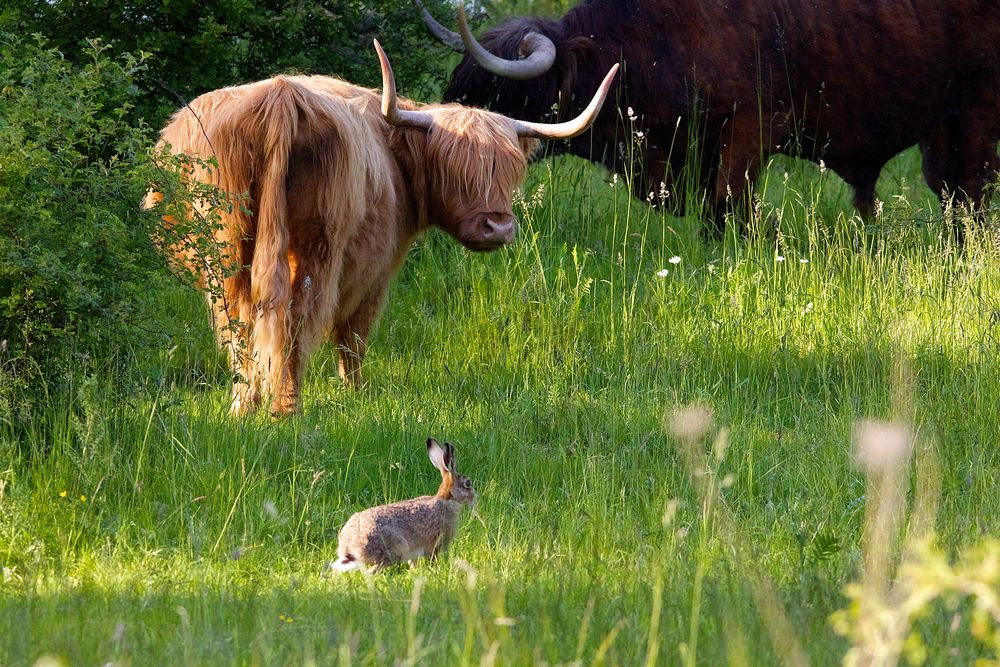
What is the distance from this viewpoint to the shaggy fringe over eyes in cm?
591

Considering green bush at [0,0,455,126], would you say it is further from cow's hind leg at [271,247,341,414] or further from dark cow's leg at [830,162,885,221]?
dark cow's leg at [830,162,885,221]

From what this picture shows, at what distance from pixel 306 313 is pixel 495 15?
Result: 7235 millimetres

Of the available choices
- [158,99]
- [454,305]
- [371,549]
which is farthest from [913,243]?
[371,549]

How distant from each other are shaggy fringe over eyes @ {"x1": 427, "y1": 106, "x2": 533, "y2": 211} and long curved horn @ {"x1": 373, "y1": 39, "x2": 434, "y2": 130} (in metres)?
0.06

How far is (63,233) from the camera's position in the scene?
4426mm

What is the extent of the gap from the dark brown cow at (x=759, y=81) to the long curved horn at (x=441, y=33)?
0.03m

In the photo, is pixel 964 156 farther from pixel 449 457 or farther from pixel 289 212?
pixel 449 457

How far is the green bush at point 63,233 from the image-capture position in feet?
14.1

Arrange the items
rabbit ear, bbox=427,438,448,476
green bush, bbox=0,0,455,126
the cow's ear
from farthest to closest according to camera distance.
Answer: green bush, bbox=0,0,455,126 → the cow's ear → rabbit ear, bbox=427,438,448,476

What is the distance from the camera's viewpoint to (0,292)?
14.4 ft

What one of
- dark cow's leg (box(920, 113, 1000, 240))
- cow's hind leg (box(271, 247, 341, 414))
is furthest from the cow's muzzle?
dark cow's leg (box(920, 113, 1000, 240))

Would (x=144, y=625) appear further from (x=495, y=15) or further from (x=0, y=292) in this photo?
(x=495, y=15)

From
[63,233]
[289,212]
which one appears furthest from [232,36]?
[63,233]

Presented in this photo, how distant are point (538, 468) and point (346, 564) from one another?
4.06ft
